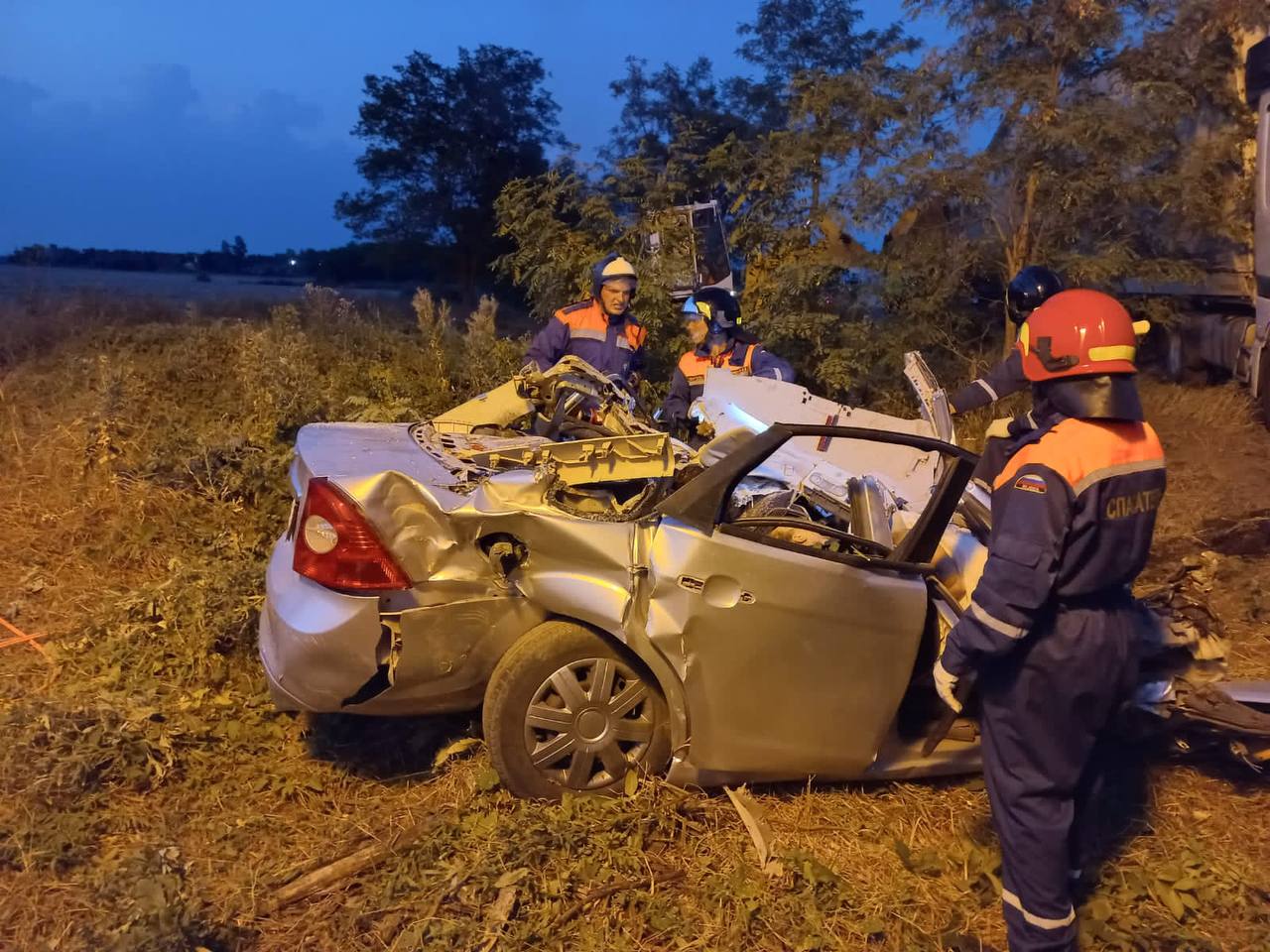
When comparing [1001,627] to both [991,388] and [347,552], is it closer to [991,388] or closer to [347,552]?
[347,552]

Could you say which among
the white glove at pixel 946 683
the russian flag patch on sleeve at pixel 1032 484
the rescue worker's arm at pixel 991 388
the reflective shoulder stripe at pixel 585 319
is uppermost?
the reflective shoulder stripe at pixel 585 319

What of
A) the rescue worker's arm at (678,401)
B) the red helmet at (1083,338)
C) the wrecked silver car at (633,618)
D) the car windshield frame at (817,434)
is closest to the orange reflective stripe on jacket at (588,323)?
the rescue worker's arm at (678,401)

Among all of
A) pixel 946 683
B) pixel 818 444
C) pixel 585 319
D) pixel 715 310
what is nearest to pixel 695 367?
pixel 715 310

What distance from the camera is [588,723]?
3.23m

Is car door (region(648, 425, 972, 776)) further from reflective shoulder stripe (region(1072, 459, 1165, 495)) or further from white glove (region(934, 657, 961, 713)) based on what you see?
reflective shoulder stripe (region(1072, 459, 1165, 495))

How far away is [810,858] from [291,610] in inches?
72.5

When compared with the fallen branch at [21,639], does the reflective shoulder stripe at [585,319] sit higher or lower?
higher

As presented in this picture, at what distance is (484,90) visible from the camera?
60.1ft

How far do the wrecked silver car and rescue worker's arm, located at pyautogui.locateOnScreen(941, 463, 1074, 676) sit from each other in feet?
1.78

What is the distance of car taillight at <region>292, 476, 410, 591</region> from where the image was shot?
9.95ft

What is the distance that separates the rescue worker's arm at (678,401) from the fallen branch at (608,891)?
3.36 m

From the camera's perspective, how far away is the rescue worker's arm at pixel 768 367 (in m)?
6.25

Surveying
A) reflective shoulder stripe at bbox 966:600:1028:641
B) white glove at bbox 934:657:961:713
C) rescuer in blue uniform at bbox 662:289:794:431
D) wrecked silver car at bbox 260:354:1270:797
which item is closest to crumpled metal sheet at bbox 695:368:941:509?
wrecked silver car at bbox 260:354:1270:797

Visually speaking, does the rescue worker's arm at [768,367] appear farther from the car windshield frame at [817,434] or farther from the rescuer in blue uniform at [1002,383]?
the car windshield frame at [817,434]
